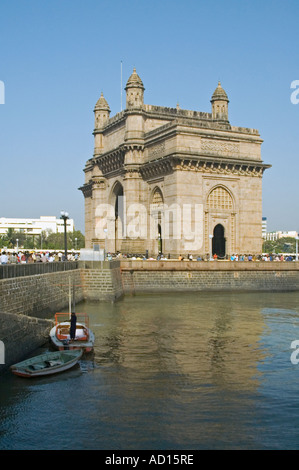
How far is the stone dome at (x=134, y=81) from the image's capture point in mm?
47875

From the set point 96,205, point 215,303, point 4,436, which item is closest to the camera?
point 4,436

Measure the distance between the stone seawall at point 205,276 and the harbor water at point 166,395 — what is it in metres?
14.0

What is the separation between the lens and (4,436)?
420 inches

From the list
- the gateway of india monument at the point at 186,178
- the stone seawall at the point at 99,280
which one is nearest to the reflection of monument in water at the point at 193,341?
the stone seawall at the point at 99,280

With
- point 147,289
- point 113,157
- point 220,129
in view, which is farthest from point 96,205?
point 147,289

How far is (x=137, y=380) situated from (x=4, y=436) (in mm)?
4538

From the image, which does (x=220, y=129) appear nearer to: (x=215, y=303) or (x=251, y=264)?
(x=251, y=264)

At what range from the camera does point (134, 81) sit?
48250 millimetres

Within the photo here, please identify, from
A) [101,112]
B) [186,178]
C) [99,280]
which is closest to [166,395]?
[99,280]

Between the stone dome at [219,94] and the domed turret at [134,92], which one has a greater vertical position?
the stone dome at [219,94]

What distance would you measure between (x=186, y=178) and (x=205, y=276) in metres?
8.60
